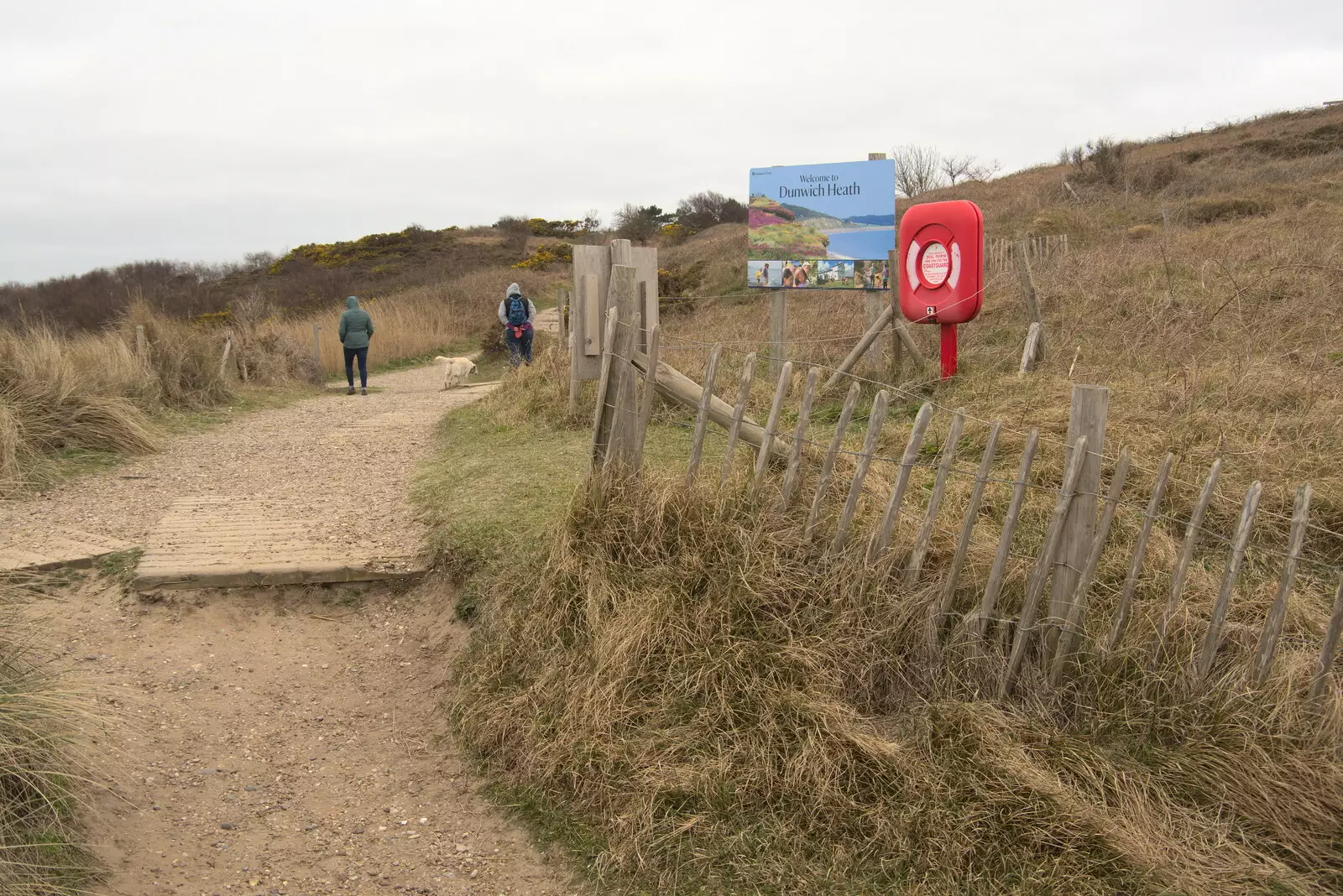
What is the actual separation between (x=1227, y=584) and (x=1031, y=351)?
201 inches

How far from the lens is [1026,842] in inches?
120

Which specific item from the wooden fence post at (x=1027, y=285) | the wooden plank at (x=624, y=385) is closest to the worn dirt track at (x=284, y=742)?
the wooden plank at (x=624, y=385)

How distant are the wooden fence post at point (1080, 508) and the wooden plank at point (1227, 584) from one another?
1.49ft

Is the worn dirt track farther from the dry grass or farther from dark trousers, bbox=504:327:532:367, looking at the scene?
dark trousers, bbox=504:327:532:367

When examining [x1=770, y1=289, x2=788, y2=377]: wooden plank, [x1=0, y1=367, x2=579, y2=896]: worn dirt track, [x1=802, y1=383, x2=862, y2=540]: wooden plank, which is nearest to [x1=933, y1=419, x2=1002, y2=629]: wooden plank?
[x1=802, y1=383, x2=862, y2=540]: wooden plank

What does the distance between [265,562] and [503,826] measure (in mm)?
2780

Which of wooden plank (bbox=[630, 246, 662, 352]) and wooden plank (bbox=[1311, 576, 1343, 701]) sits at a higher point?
wooden plank (bbox=[630, 246, 662, 352])

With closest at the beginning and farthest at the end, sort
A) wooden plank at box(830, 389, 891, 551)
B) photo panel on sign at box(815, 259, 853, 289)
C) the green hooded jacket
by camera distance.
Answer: wooden plank at box(830, 389, 891, 551)
photo panel on sign at box(815, 259, 853, 289)
the green hooded jacket


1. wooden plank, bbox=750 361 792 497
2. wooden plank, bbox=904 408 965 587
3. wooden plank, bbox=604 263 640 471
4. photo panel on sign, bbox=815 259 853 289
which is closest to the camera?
wooden plank, bbox=904 408 965 587

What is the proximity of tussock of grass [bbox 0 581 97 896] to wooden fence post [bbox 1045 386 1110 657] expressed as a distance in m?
3.47

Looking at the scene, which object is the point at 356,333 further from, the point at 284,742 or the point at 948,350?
the point at 284,742

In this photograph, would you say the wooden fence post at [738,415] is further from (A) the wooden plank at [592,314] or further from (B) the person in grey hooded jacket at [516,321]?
(B) the person in grey hooded jacket at [516,321]

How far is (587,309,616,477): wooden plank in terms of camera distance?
184 inches

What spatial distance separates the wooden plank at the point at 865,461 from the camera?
375cm
